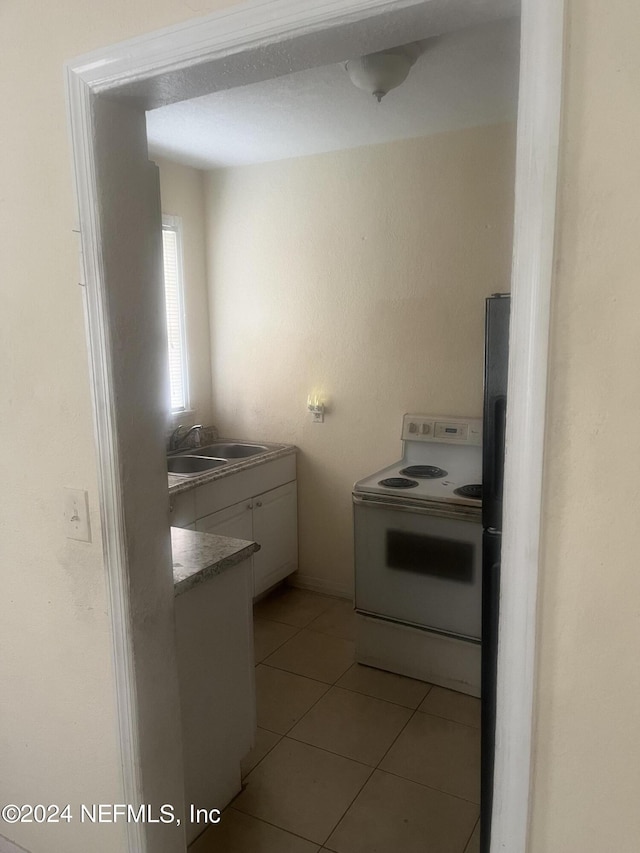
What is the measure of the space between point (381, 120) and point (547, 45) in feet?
7.10

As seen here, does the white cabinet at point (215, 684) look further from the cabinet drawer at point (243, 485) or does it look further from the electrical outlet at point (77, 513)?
the cabinet drawer at point (243, 485)

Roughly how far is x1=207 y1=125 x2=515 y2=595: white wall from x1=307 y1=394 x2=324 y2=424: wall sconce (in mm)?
41

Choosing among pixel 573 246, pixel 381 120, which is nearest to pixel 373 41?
pixel 573 246

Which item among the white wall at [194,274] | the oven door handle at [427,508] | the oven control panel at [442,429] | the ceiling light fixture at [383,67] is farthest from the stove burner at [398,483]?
the ceiling light fixture at [383,67]

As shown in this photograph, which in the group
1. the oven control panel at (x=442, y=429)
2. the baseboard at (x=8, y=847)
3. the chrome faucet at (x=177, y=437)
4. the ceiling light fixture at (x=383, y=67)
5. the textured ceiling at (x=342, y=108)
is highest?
the textured ceiling at (x=342, y=108)

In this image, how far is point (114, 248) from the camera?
3.96 ft

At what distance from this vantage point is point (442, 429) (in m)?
3.05

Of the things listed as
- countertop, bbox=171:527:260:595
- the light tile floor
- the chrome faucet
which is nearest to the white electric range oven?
the light tile floor

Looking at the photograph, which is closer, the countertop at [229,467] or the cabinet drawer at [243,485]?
the countertop at [229,467]

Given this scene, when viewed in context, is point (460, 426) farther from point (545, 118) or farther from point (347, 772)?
Result: point (545, 118)

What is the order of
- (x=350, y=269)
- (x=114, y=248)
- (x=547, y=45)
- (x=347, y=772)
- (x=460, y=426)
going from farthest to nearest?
(x=350, y=269) → (x=460, y=426) → (x=347, y=772) → (x=114, y=248) → (x=547, y=45)

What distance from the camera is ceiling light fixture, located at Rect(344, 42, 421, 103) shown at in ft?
6.32

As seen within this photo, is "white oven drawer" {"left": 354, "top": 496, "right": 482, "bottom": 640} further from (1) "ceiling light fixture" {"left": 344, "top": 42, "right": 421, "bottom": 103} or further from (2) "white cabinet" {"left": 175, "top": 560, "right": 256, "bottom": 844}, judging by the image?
(1) "ceiling light fixture" {"left": 344, "top": 42, "right": 421, "bottom": 103}

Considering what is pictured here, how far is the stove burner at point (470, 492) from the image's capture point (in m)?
2.57
